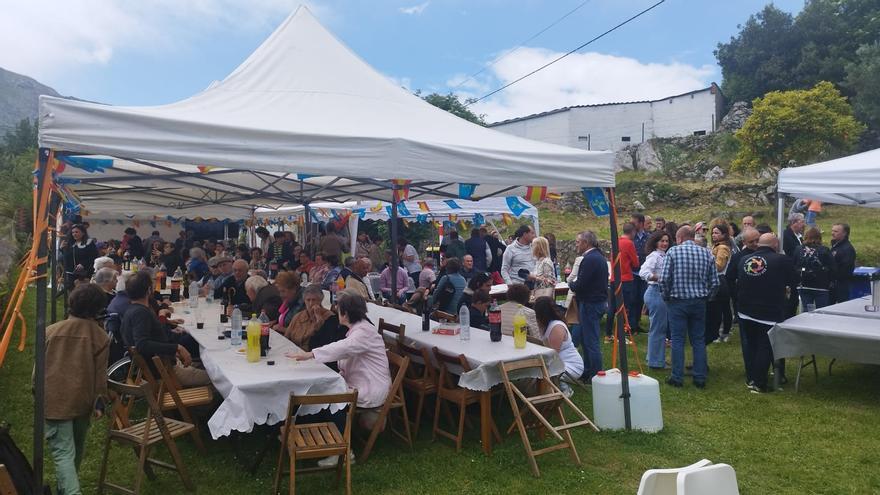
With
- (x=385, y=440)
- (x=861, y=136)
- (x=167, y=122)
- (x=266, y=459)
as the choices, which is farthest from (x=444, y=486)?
(x=861, y=136)

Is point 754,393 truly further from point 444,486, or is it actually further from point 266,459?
point 266,459

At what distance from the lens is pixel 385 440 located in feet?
13.7

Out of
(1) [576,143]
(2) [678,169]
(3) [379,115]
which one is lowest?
(3) [379,115]

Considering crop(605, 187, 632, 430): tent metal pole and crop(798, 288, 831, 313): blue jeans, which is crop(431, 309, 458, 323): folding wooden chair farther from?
crop(798, 288, 831, 313): blue jeans

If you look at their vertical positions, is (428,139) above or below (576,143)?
below

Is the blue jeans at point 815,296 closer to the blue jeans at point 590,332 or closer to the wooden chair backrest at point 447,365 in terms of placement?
the blue jeans at point 590,332

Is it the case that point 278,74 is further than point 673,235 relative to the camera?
No

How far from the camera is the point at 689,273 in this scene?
17.2 ft

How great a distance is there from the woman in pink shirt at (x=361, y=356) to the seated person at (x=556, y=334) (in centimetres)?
146

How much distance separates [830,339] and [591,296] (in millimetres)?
1893

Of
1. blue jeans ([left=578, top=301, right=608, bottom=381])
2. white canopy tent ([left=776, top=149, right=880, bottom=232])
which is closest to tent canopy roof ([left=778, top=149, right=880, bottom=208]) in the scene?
white canopy tent ([left=776, top=149, right=880, bottom=232])

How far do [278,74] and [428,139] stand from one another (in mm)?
1544

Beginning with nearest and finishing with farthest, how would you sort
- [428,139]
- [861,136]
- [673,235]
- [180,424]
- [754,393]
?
[180,424]
[428,139]
[754,393]
[673,235]
[861,136]

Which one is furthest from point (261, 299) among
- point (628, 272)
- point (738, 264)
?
point (738, 264)
